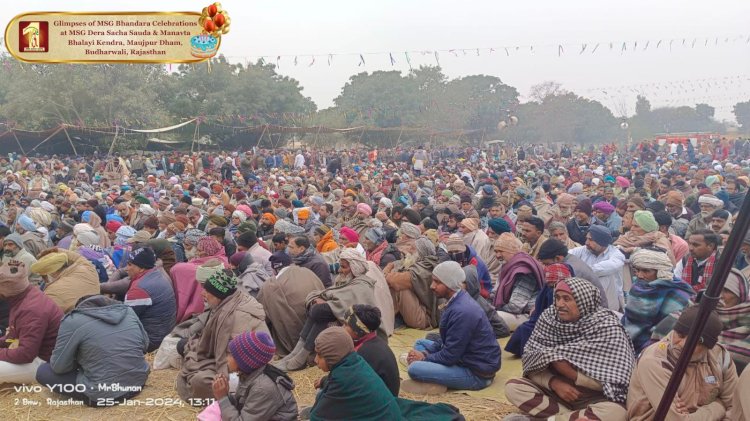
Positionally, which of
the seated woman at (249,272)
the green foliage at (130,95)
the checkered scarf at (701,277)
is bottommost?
the seated woman at (249,272)

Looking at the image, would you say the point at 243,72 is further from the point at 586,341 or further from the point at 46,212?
the point at 586,341

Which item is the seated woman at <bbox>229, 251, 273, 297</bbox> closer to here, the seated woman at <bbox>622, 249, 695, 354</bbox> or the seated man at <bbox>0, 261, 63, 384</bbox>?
the seated man at <bbox>0, 261, 63, 384</bbox>

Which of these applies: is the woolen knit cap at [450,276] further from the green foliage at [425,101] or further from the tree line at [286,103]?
the green foliage at [425,101]

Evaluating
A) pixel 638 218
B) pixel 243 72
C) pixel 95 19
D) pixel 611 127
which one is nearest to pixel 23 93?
pixel 243 72

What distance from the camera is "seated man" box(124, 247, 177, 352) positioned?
5.34 metres

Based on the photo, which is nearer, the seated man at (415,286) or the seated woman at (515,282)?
the seated woman at (515,282)

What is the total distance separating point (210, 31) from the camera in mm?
6734

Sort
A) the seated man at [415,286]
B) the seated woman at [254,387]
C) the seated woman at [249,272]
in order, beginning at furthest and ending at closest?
the seated man at [415,286], the seated woman at [249,272], the seated woman at [254,387]

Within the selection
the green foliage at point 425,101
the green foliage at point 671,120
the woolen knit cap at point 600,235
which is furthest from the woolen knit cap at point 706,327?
the green foliage at point 671,120

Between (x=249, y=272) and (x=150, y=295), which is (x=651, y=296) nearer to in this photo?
(x=249, y=272)

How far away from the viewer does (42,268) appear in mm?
5277

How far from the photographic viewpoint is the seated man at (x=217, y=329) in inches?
174

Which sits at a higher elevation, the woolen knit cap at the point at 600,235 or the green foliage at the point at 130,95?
the green foliage at the point at 130,95

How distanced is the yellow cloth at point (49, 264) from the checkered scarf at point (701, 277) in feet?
17.5
